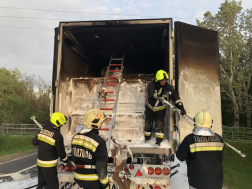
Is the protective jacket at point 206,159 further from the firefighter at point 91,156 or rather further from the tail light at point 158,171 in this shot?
the firefighter at point 91,156

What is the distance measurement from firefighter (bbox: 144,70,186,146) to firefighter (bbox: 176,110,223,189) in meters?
0.86

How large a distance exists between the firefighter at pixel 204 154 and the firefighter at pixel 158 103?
2.83 feet

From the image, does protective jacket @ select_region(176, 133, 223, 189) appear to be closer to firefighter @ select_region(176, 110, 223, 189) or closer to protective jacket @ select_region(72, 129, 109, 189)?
firefighter @ select_region(176, 110, 223, 189)

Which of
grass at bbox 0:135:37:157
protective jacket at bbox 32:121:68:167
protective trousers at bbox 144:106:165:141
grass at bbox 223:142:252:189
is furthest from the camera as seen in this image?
grass at bbox 0:135:37:157

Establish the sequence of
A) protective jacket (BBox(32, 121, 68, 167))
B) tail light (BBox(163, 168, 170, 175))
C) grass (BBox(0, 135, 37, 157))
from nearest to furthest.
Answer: tail light (BBox(163, 168, 170, 175)) < protective jacket (BBox(32, 121, 68, 167)) < grass (BBox(0, 135, 37, 157))

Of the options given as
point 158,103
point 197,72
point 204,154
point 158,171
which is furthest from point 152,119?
point 204,154

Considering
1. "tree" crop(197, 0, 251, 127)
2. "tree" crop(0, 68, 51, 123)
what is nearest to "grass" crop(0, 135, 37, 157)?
"tree" crop(0, 68, 51, 123)

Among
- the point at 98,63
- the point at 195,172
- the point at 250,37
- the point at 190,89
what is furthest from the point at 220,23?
the point at 195,172

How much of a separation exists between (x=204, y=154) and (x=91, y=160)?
127cm

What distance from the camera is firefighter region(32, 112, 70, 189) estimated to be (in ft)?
8.64

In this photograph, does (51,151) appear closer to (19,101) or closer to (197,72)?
(197,72)

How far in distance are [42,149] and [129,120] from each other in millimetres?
1542

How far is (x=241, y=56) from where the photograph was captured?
1883 cm

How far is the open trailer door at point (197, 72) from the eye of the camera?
299cm
